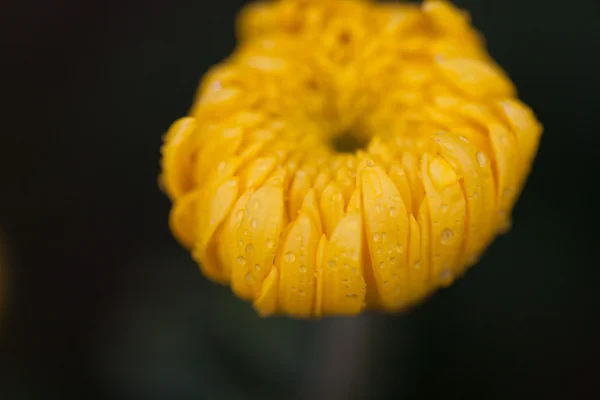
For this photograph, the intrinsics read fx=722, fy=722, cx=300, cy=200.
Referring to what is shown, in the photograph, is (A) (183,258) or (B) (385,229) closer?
(B) (385,229)

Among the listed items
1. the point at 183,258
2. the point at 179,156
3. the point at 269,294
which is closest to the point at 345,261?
the point at 269,294

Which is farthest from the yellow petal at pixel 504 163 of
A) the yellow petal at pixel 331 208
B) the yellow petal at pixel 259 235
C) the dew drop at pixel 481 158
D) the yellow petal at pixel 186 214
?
the yellow petal at pixel 186 214

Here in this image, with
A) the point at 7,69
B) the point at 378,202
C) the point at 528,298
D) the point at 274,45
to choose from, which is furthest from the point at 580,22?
the point at 7,69

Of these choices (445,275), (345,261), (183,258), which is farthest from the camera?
(183,258)

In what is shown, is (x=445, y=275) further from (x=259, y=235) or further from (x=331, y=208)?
(x=259, y=235)

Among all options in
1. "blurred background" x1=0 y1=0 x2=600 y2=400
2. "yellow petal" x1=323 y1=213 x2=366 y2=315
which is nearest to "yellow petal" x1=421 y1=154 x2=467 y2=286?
"yellow petal" x1=323 y1=213 x2=366 y2=315

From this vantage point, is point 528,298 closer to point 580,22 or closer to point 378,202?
point 580,22
